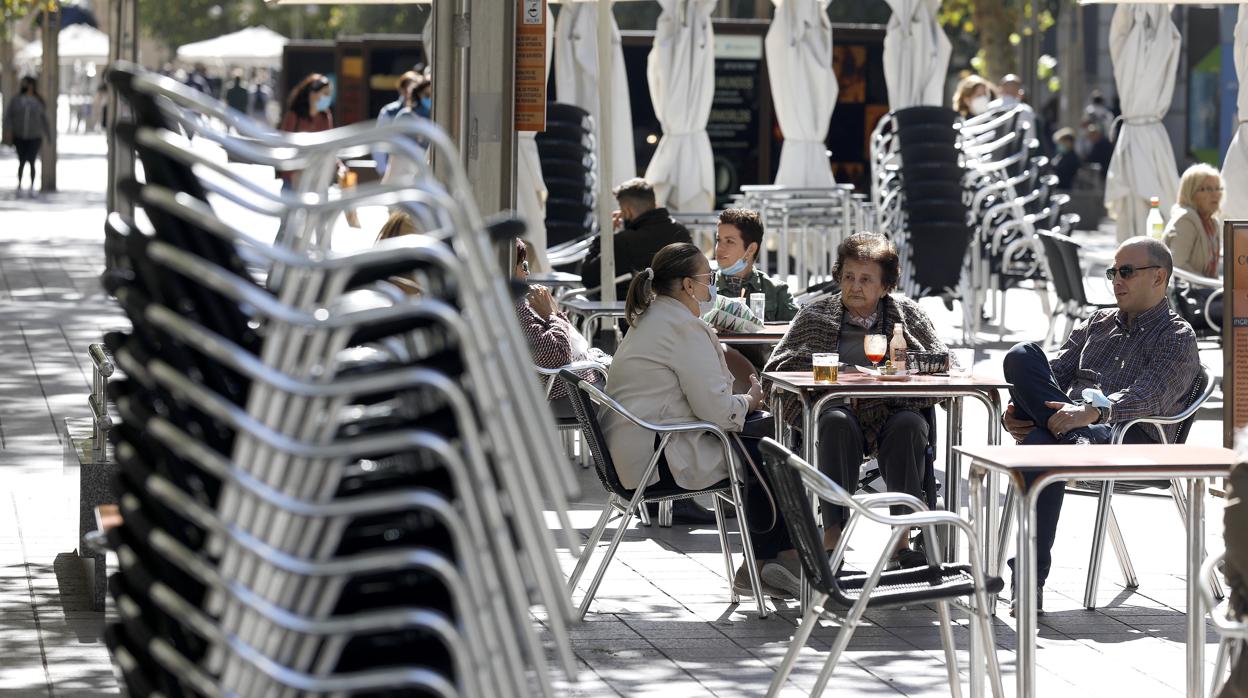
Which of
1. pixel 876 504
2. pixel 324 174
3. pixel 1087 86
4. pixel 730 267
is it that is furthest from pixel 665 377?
pixel 1087 86

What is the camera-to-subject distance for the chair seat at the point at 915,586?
509 cm

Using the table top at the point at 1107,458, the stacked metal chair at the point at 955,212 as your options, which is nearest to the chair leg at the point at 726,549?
the table top at the point at 1107,458

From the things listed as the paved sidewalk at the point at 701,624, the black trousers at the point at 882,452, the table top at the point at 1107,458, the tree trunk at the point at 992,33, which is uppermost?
the tree trunk at the point at 992,33

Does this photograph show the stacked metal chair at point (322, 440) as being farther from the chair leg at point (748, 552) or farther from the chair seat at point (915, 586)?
the chair leg at point (748, 552)

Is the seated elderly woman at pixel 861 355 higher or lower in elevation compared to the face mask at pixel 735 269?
lower

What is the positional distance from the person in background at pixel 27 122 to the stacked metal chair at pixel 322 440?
26599 mm

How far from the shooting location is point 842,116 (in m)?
19.8

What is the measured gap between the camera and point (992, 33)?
3141cm

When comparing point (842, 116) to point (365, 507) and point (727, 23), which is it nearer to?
point (727, 23)

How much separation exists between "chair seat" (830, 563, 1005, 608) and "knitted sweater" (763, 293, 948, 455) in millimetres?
1706

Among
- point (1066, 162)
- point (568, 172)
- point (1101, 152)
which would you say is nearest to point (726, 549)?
point (568, 172)

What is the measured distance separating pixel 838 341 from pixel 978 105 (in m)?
10.7

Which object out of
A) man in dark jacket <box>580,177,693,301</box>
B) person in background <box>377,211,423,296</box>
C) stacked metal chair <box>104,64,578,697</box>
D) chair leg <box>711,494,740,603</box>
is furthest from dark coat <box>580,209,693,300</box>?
stacked metal chair <box>104,64,578,697</box>

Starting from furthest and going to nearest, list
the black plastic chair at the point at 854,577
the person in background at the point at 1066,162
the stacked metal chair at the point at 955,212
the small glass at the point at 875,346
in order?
the person in background at the point at 1066,162 < the stacked metal chair at the point at 955,212 < the small glass at the point at 875,346 < the black plastic chair at the point at 854,577
